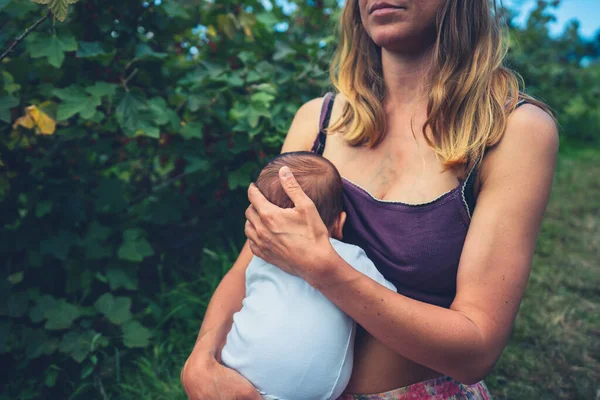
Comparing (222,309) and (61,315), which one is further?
(61,315)

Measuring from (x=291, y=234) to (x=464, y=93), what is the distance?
0.65 metres

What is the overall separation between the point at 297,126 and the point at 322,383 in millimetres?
886

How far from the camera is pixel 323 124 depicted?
178 cm

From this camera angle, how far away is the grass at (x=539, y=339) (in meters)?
2.28

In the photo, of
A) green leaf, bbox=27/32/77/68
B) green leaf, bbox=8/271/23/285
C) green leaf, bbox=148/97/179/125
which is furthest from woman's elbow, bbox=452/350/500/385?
green leaf, bbox=8/271/23/285

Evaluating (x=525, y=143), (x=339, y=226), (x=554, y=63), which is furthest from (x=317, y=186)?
(x=554, y=63)

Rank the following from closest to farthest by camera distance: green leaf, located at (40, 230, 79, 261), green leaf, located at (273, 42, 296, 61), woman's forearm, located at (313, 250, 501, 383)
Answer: woman's forearm, located at (313, 250, 501, 383) < green leaf, located at (40, 230, 79, 261) < green leaf, located at (273, 42, 296, 61)

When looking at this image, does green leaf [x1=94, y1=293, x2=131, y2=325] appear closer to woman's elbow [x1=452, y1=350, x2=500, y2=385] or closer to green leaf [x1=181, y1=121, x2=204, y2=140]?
green leaf [x1=181, y1=121, x2=204, y2=140]

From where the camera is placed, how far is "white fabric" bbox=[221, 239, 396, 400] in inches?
51.2

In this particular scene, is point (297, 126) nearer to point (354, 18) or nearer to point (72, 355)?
point (354, 18)

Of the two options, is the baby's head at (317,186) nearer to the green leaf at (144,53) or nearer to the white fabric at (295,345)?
the white fabric at (295,345)

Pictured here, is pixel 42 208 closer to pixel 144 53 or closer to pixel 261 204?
pixel 144 53

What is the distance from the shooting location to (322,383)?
1321 millimetres

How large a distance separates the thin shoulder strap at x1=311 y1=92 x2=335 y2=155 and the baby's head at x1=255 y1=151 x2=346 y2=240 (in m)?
0.18
